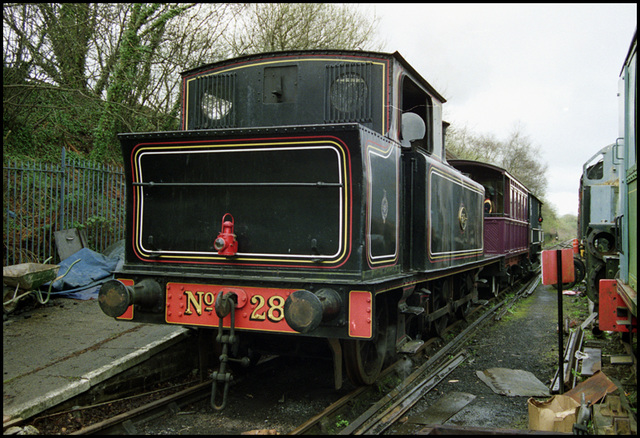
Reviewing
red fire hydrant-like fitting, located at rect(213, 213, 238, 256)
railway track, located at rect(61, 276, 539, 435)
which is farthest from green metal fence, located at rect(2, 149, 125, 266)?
red fire hydrant-like fitting, located at rect(213, 213, 238, 256)

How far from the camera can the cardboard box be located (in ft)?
11.4

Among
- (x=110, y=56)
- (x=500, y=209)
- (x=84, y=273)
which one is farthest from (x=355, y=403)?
(x=110, y=56)

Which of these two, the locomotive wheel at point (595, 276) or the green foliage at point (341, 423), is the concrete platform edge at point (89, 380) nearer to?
the green foliage at point (341, 423)

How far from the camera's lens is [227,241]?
407 cm

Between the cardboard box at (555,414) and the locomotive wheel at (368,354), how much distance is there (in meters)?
1.35

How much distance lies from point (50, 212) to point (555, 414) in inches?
295

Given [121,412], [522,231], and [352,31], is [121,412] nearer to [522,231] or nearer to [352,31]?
[522,231]

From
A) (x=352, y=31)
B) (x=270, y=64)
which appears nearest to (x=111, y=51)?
(x=352, y=31)

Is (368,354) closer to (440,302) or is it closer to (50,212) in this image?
(440,302)

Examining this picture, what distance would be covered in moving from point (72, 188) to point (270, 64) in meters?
5.15

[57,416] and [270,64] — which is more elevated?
[270,64]

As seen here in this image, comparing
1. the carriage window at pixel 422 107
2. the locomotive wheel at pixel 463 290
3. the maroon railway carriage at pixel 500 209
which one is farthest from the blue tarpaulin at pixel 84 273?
the maroon railway carriage at pixel 500 209

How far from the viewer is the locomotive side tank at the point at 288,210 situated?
3779 millimetres

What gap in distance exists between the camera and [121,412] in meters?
4.14
